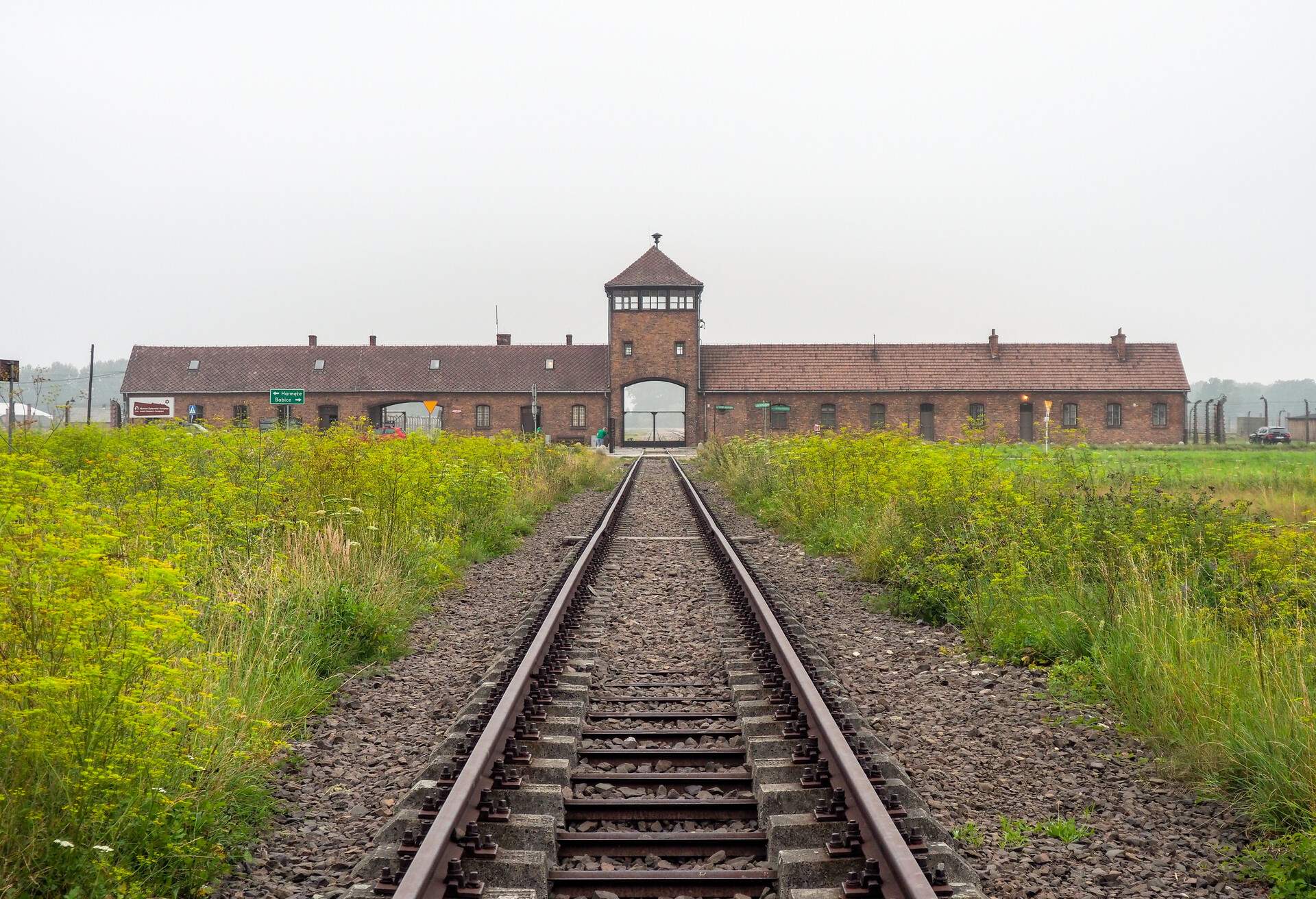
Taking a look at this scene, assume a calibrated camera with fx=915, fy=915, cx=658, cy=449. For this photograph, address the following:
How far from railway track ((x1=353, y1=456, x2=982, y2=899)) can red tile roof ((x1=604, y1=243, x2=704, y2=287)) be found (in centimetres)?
4219

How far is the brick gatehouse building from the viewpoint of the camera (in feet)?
158

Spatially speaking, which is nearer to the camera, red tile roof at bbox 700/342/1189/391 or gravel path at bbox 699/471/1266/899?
gravel path at bbox 699/471/1266/899

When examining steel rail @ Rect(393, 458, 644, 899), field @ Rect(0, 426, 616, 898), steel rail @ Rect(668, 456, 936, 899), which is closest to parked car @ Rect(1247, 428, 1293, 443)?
field @ Rect(0, 426, 616, 898)

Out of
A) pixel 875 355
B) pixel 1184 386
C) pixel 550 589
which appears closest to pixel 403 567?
pixel 550 589

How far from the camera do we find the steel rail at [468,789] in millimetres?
2957

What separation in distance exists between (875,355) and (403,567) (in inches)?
1777

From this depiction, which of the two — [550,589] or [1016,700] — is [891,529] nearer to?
[550,589]

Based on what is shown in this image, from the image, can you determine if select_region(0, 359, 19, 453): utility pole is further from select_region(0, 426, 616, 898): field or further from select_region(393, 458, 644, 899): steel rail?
select_region(393, 458, 644, 899): steel rail

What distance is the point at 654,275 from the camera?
1895 inches

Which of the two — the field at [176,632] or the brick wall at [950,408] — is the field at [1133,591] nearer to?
the field at [176,632]

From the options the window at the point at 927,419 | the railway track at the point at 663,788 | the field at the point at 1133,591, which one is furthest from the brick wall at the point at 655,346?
the railway track at the point at 663,788

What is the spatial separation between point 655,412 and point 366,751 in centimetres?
4761

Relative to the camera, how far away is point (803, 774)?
3.90m

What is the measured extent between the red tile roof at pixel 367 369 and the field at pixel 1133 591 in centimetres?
3980
